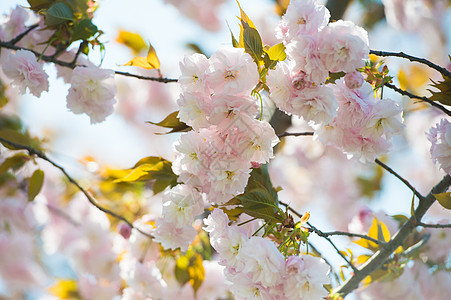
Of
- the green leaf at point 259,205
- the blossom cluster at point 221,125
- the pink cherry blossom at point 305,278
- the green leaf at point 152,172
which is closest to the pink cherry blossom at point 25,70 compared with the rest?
the green leaf at point 152,172

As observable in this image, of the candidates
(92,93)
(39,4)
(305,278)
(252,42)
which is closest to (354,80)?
(252,42)

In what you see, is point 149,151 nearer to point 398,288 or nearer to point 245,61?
point 398,288

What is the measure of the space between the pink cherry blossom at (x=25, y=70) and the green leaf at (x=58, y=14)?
0.23ft

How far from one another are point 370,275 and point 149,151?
6.96 ft

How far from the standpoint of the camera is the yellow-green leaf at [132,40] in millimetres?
1070

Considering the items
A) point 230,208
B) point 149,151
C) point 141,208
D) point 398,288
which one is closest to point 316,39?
point 230,208

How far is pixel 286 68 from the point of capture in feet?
1.90

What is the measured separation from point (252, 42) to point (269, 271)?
30cm

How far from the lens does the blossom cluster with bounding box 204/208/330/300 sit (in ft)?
1.75

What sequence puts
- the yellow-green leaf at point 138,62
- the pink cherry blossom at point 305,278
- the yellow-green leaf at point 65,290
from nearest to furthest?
the pink cherry blossom at point 305,278 < the yellow-green leaf at point 138,62 < the yellow-green leaf at point 65,290

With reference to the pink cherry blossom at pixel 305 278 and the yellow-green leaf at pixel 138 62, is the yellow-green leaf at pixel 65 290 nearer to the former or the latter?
the yellow-green leaf at pixel 138 62

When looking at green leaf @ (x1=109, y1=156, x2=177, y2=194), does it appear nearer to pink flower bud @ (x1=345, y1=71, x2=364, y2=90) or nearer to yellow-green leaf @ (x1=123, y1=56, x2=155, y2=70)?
yellow-green leaf @ (x1=123, y1=56, x2=155, y2=70)

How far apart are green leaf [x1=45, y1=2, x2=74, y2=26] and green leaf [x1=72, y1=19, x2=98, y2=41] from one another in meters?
0.02

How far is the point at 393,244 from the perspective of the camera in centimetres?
A: 74
